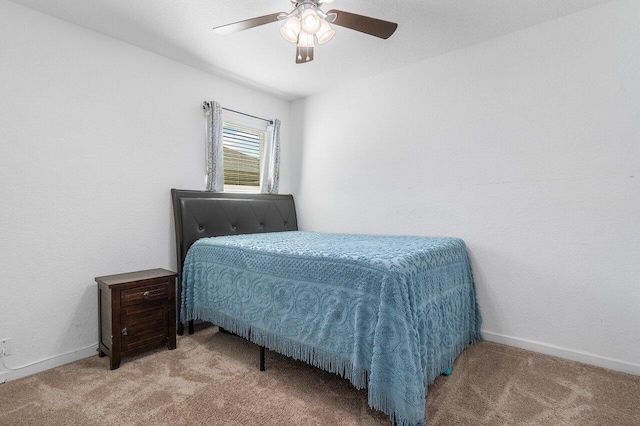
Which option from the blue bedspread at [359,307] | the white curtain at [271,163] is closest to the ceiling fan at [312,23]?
the blue bedspread at [359,307]

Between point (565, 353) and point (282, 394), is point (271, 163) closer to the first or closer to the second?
point (282, 394)

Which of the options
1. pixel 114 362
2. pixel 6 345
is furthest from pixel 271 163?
pixel 6 345

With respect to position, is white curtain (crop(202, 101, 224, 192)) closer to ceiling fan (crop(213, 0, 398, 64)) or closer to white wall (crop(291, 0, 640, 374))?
ceiling fan (crop(213, 0, 398, 64))

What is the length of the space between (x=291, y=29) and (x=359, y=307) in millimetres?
1615

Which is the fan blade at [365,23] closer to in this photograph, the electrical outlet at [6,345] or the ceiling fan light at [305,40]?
the ceiling fan light at [305,40]

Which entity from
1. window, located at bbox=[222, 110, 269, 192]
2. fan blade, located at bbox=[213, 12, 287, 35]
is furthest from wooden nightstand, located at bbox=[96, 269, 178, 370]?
fan blade, located at bbox=[213, 12, 287, 35]

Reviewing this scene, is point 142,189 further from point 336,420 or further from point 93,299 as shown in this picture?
point 336,420

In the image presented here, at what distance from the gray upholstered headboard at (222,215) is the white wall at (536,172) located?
110 cm

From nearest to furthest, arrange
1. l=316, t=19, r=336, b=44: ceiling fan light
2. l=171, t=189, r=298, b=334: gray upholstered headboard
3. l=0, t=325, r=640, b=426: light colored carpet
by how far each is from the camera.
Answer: l=0, t=325, r=640, b=426: light colored carpet → l=316, t=19, r=336, b=44: ceiling fan light → l=171, t=189, r=298, b=334: gray upholstered headboard

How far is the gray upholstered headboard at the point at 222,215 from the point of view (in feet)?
8.64

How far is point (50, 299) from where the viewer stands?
208cm

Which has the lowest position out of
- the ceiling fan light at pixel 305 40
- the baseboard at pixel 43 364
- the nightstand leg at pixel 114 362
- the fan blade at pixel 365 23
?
the baseboard at pixel 43 364

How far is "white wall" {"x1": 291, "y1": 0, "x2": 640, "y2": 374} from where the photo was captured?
1953 mm

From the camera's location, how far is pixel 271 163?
139 inches
